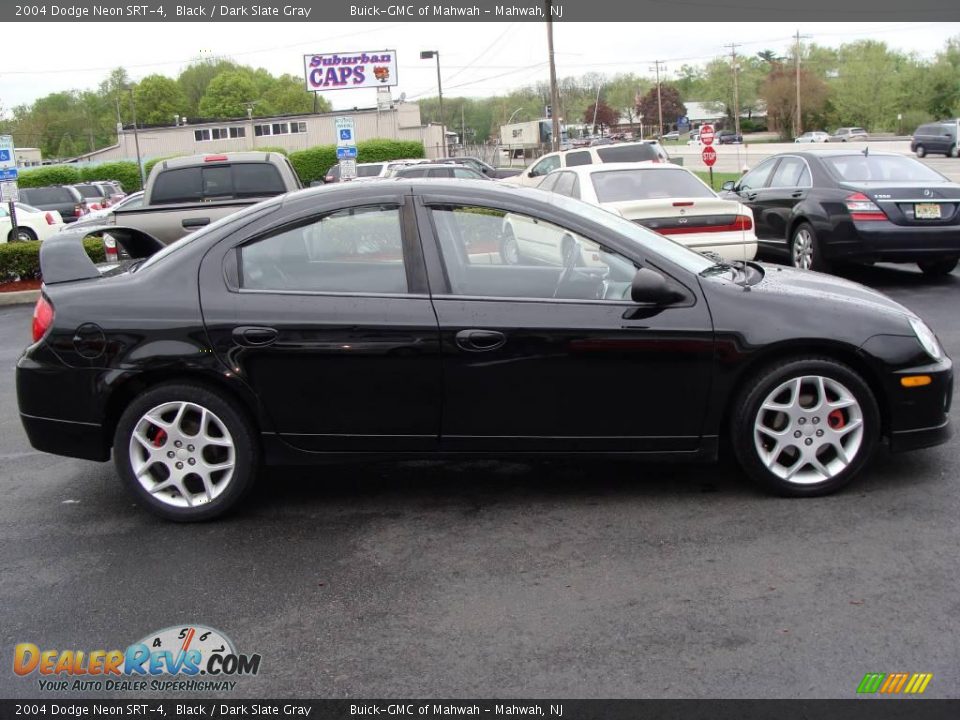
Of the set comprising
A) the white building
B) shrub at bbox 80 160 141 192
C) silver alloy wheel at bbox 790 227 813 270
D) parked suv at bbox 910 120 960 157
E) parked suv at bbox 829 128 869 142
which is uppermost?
the white building

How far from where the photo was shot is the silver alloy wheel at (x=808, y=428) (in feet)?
14.9

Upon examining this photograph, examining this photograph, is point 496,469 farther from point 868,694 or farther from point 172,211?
point 172,211

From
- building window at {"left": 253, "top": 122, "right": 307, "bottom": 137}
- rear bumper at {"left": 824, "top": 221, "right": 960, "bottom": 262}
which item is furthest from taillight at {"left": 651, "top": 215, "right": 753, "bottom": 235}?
building window at {"left": 253, "top": 122, "right": 307, "bottom": 137}

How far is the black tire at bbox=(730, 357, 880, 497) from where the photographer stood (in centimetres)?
452

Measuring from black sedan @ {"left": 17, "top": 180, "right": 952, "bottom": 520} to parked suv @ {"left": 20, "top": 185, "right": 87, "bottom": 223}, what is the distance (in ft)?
95.1

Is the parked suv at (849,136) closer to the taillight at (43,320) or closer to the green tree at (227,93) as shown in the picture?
the taillight at (43,320)

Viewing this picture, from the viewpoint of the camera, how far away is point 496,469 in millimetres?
5285

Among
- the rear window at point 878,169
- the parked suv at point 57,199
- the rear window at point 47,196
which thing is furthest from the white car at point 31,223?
the rear window at point 878,169

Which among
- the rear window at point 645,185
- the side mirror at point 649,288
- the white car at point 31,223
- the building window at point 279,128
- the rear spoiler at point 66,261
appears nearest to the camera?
the side mirror at point 649,288

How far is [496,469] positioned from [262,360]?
149cm

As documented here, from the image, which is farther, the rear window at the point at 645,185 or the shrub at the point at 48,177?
the shrub at the point at 48,177

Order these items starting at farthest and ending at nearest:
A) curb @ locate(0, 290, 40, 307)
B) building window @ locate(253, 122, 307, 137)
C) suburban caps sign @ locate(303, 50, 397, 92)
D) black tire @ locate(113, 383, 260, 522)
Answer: building window @ locate(253, 122, 307, 137) → suburban caps sign @ locate(303, 50, 397, 92) → curb @ locate(0, 290, 40, 307) → black tire @ locate(113, 383, 260, 522)

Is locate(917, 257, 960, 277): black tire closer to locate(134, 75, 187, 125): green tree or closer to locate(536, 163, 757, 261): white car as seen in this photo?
locate(536, 163, 757, 261): white car
